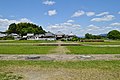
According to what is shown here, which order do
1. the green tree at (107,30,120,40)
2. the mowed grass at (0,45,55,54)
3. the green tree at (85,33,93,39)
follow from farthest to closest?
the green tree at (107,30,120,40) → the green tree at (85,33,93,39) → the mowed grass at (0,45,55,54)

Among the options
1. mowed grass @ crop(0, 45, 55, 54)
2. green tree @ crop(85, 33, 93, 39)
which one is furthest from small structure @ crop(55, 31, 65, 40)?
mowed grass @ crop(0, 45, 55, 54)

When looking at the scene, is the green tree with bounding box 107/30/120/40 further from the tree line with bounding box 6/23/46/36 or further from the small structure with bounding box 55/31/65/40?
the tree line with bounding box 6/23/46/36

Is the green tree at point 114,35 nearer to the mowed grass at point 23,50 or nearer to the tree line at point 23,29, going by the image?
the tree line at point 23,29

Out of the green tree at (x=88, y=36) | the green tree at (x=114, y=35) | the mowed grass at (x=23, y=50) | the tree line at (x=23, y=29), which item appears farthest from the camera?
the tree line at (x=23, y=29)

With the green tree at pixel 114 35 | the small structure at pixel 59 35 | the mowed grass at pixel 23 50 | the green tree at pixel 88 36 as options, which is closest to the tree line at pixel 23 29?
the small structure at pixel 59 35

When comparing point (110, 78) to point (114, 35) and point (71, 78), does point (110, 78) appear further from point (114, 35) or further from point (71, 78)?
point (114, 35)

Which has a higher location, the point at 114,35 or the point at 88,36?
the point at 114,35

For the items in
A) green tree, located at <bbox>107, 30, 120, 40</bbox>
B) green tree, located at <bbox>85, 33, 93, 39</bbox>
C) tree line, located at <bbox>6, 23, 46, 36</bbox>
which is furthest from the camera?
tree line, located at <bbox>6, 23, 46, 36</bbox>

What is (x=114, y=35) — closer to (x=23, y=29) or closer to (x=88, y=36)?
(x=88, y=36)

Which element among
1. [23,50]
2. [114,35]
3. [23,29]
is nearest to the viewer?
[23,50]

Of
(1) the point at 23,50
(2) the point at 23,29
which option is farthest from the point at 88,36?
(1) the point at 23,50

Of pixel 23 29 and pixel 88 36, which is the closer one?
pixel 88 36

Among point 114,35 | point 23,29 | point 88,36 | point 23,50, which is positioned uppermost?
point 23,29

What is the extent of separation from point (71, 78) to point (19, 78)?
2.12m
